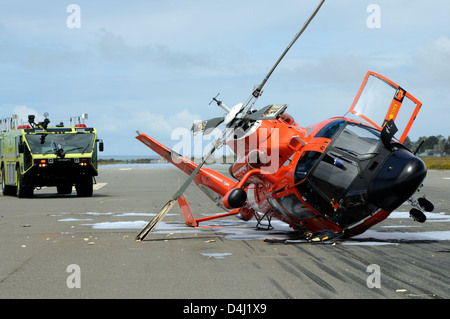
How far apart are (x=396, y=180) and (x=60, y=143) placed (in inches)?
754

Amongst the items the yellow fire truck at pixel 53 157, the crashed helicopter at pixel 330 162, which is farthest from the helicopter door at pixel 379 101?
the yellow fire truck at pixel 53 157

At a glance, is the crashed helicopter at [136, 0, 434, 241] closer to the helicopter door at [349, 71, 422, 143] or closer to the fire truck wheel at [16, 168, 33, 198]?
the helicopter door at [349, 71, 422, 143]

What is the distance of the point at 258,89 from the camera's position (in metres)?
12.0

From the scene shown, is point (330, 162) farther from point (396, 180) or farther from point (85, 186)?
point (85, 186)

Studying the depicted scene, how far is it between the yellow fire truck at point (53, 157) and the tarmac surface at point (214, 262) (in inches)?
399

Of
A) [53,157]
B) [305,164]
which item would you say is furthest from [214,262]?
[53,157]

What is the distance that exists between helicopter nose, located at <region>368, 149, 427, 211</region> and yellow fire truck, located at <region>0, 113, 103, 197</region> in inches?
699

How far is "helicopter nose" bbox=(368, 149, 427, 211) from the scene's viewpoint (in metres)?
10.2

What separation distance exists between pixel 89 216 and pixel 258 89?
7853mm

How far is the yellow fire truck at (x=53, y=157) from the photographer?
25953 millimetres

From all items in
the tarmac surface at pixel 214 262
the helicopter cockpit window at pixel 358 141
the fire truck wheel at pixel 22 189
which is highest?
the helicopter cockpit window at pixel 358 141

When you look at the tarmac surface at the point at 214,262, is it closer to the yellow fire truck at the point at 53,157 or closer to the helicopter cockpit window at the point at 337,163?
the helicopter cockpit window at the point at 337,163

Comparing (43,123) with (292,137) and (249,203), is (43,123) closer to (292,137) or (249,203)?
(249,203)
